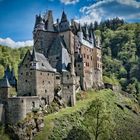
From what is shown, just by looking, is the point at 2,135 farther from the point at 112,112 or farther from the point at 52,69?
the point at 112,112

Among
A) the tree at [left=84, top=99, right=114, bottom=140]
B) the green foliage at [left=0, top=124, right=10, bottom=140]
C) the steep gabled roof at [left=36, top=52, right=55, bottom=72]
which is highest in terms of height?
the steep gabled roof at [left=36, top=52, right=55, bottom=72]

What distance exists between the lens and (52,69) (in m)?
67.9

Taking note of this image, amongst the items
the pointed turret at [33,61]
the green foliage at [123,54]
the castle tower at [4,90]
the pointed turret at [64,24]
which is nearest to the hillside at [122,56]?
the green foliage at [123,54]

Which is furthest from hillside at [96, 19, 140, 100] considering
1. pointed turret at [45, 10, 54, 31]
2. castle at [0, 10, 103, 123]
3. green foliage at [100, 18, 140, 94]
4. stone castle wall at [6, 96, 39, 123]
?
stone castle wall at [6, 96, 39, 123]

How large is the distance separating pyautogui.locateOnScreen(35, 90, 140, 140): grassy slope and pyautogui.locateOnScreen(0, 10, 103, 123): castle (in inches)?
109

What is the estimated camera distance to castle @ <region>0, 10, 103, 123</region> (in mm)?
59438

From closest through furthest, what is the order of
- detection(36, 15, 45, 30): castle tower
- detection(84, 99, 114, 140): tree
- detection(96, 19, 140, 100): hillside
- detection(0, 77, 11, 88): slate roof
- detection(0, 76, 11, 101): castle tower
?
detection(84, 99, 114, 140): tree, detection(0, 76, 11, 101): castle tower, detection(0, 77, 11, 88): slate roof, detection(36, 15, 45, 30): castle tower, detection(96, 19, 140, 100): hillside

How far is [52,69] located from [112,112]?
16.0 meters

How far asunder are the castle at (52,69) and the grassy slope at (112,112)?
2.78 m

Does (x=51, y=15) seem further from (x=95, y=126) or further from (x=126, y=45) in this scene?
(x=126, y=45)

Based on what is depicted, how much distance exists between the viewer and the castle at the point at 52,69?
5944 centimetres

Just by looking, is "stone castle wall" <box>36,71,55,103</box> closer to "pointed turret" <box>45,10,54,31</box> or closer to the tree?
the tree

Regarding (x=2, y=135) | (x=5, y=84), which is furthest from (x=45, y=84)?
(x=2, y=135)

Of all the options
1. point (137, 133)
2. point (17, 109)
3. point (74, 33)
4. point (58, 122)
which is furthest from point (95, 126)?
point (74, 33)
